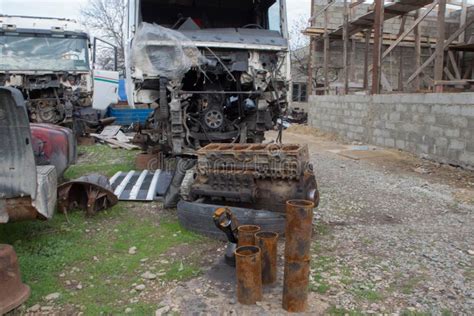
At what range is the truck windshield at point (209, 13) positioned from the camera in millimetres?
7289

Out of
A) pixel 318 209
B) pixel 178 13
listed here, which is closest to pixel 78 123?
pixel 178 13

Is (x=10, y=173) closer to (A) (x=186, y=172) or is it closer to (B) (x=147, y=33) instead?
(A) (x=186, y=172)

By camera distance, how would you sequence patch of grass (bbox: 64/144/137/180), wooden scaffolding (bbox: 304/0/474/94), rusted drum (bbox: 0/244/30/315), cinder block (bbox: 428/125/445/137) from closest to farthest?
rusted drum (bbox: 0/244/30/315), patch of grass (bbox: 64/144/137/180), cinder block (bbox: 428/125/445/137), wooden scaffolding (bbox: 304/0/474/94)

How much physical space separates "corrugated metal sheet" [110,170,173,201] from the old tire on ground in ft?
4.31

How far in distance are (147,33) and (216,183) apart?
2430mm

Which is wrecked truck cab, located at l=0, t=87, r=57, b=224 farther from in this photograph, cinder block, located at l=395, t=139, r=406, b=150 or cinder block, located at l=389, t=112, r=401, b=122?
cinder block, located at l=389, t=112, r=401, b=122

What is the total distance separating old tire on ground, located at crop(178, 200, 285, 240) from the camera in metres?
4.02

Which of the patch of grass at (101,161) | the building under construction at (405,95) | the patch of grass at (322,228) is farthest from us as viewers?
the building under construction at (405,95)

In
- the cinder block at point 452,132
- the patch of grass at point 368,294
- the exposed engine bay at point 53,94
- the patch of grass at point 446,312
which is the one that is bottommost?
the patch of grass at point 446,312

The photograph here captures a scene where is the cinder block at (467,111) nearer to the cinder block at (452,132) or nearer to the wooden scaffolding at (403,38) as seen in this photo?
the cinder block at (452,132)

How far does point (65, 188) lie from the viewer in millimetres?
4684

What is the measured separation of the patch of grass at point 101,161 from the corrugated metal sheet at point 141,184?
69 centimetres

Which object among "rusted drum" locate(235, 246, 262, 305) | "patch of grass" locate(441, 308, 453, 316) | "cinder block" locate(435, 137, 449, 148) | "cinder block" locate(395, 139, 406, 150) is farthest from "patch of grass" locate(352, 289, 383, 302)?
"cinder block" locate(395, 139, 406, 150)

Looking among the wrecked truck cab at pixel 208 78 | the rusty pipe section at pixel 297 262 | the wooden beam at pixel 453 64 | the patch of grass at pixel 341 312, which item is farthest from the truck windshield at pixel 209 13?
the wooden beam at pixel 453 64
